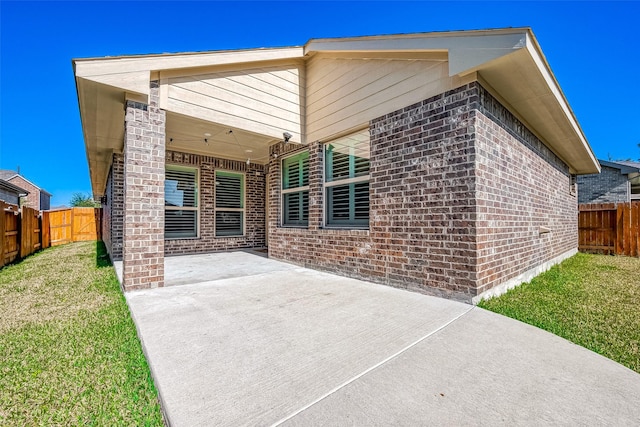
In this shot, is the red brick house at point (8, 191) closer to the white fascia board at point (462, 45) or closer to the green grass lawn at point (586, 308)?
the white fascia board at point (462, 45)

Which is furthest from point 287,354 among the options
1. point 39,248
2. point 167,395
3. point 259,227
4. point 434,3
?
point 39,248

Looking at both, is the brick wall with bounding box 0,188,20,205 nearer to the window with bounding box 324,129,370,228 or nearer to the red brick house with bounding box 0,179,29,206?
the red brick house with bounding box 0,179,29,206

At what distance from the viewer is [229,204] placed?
28.9 ft

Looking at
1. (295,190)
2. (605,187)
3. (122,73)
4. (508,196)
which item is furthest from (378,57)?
(605,187)

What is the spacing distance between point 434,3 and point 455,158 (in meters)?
4.13

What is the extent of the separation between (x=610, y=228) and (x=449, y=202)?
9.61 metres

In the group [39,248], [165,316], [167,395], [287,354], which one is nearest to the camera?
[167,395]

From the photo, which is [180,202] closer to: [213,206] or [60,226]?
[213,206]

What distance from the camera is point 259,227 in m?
9.36

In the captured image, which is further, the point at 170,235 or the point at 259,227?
the point at 259,227

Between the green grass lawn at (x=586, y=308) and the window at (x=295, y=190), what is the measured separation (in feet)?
13.2

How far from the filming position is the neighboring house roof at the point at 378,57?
3186 mm

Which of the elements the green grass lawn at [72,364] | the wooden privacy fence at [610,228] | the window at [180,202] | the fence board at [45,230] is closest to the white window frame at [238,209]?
the window at [180,202]

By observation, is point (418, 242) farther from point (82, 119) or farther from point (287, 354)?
point (82, 119)
